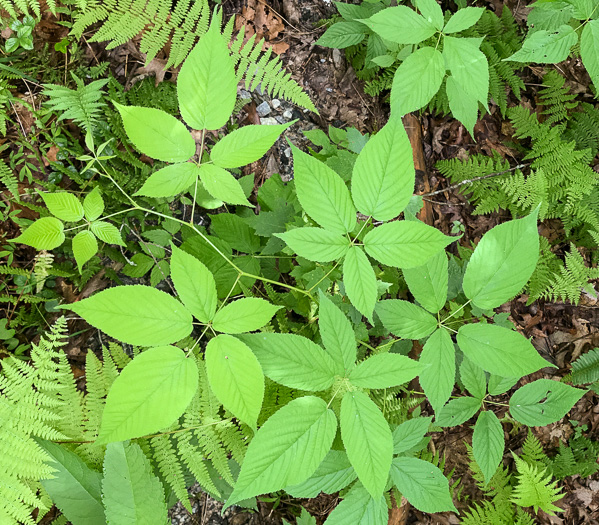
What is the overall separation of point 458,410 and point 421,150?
191 cm

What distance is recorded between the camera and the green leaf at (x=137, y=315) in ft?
4.17

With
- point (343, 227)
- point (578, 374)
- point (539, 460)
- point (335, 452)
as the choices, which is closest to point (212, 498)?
point (335, 452)

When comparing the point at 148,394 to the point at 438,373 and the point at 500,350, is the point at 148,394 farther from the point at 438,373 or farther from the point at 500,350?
the point at 500,350

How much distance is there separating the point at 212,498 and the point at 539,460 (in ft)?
8.11

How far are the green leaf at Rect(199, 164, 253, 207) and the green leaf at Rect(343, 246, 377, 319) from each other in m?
0.47

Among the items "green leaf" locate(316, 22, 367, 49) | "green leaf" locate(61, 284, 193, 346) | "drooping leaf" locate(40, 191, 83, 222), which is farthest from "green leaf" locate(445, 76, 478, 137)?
"drooping leaf" locate(40, 191, 83, 222)

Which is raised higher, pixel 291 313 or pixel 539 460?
pixel 291 313

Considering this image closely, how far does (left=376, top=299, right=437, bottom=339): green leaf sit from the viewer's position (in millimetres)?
1740

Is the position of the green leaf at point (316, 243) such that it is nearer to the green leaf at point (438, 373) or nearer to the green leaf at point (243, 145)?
the green leaf at point (243, 145)

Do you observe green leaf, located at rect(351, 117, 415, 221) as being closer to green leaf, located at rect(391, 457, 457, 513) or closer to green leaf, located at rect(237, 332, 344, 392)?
green leaf, located at rect(237, 332, 344, 392)

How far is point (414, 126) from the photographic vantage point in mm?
3035

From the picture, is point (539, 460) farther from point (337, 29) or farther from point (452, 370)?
point (337, 29)

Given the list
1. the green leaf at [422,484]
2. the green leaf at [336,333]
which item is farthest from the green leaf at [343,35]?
the green leaf at [422,484]

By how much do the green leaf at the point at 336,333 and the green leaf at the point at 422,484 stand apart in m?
0.68
